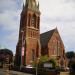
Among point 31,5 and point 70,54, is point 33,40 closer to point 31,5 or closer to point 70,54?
point 31,5

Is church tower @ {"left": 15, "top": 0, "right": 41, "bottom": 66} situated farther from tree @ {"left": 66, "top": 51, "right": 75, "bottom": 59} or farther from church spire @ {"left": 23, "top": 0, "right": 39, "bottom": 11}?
tree @ {"left": 66, "top": 51, "right": 75, "bottom": 59}

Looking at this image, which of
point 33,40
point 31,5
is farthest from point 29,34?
point 31,5

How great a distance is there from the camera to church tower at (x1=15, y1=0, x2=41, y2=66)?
185ft

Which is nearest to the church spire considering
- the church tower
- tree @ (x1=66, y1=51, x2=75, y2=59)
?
the church tower

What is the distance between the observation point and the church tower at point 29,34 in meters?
56.4

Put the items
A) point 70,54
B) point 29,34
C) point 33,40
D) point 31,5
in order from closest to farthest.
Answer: point 33,40 < point 29,34 < point 31,5 < point 70,54

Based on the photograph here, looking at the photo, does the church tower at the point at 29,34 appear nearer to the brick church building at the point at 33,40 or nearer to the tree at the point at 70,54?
the brick church building at the point at 33,40

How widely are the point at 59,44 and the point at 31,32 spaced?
10990mm

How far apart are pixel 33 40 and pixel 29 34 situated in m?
2.25

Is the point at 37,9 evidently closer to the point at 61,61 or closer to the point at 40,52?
the point at 40,52

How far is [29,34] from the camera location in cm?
5900

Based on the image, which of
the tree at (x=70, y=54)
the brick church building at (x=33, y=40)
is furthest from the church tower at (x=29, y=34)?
the tree at (x=70, y=54)

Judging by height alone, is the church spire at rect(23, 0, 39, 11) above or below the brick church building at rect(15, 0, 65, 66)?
above

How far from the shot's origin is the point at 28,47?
56.9 metres
